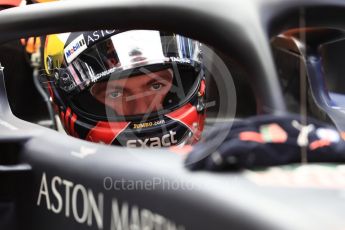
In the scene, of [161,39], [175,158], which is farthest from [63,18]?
[161,39]

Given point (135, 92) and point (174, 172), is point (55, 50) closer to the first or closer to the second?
point (135, 92)

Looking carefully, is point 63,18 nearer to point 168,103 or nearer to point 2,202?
point 2,202

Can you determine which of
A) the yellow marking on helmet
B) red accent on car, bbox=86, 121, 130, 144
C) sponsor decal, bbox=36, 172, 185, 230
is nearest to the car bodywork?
sponsor decal, bbox=36, 172, 185, 230

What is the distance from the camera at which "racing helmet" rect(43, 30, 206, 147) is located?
3.72ft

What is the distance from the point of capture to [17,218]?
81cm

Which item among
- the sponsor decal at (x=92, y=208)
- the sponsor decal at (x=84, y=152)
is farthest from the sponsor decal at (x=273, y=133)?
the sponsor decal at (x=84, y=152)

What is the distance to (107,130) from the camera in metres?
1.13

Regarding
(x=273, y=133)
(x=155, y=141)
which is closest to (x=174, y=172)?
(x=273, y=133)

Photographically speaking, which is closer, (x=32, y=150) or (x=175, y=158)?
(x=175, y=158)

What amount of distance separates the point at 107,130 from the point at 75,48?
18cm

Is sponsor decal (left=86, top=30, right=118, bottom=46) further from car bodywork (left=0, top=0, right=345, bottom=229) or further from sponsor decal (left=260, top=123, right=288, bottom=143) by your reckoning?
sponsor decal (left=260, top=123, right=288, bottom=143)

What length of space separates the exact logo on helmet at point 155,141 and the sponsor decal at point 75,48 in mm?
210

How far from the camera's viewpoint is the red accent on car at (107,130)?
3.69ft

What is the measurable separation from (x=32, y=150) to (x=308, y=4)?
413mm
